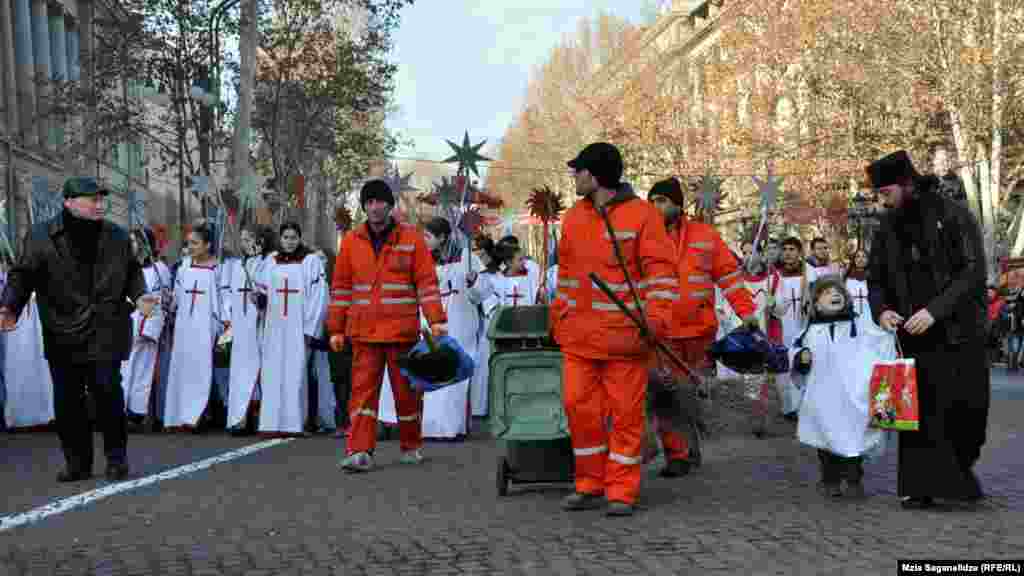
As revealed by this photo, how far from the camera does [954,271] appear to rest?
869cm

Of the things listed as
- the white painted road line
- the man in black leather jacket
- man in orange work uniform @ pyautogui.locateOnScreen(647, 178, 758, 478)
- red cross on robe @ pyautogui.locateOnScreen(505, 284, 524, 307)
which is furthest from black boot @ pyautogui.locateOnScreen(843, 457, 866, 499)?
red cross on robe @ pyautogui.locateOnScreen(505, 284, 524, 307)

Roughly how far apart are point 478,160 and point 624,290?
214 inches

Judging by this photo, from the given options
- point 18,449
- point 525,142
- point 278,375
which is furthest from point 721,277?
point 525,142

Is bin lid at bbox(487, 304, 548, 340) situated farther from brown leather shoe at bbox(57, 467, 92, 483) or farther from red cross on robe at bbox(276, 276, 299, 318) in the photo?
red cross on robe at bbox(276, 276, 299, 318)

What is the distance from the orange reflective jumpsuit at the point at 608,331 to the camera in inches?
340

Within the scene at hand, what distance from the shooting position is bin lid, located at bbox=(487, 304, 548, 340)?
966 centimetres

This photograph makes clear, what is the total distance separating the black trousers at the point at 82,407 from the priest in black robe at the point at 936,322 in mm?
4811

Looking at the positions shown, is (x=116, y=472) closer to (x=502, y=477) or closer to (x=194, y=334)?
(x=502, y=477)

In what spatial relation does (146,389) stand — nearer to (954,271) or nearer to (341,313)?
(341,313)

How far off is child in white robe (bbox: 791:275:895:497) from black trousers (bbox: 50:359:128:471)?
4277 mm

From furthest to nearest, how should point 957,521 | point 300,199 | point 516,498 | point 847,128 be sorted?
point 847,128
point 300,199
point 516,498
point 957,521

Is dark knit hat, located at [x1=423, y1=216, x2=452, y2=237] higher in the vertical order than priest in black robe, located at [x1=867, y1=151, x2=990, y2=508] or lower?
higher

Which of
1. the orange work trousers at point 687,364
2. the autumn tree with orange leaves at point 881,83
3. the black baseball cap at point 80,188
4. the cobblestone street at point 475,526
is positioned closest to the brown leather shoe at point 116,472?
the cobblestone street at point 475,526

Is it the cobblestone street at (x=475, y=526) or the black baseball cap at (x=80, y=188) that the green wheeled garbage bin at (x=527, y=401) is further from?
the black baseball cap at (x=80, y=188)
